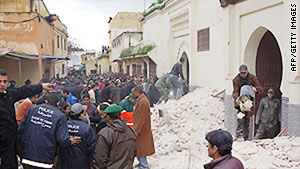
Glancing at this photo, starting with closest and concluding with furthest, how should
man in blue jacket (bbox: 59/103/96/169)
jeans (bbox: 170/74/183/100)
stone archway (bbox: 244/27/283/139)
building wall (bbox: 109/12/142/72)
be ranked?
man in blue jacket (bbox: 59/103/96/169) < stone archway (bbox: 244/27/283/139) < jeans (bbox: 170/74/183/100) < building wall (bbox: 109/12/142/72)

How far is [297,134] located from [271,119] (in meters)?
1.72

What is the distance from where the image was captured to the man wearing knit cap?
274 centimetres

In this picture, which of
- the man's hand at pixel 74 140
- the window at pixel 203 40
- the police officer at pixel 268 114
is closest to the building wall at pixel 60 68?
the window at pixel 203 40

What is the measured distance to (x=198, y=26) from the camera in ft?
38.7

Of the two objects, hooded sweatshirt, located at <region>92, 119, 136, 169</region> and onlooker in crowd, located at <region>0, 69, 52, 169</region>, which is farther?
hooded sweatshirt, located at <region>92, 119, 136, 169</region>

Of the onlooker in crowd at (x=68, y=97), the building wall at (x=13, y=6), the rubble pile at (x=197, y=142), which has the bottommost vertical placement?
the rubble pile at (x=197, y=142)

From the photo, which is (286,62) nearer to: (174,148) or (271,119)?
(271,119)

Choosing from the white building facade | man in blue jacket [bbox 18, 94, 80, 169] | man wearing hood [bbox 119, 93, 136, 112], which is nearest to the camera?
man in blue jacket [bbox 18, 94, 80, 169]

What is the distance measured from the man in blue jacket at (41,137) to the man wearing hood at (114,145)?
44 cm

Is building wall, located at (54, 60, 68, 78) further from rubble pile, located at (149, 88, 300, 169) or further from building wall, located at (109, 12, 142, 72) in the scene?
rubble pile, located at (149, 88, 300, 169)

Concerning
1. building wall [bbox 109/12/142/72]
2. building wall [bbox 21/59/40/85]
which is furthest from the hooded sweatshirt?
building wall [bbox 109/12/142/72]

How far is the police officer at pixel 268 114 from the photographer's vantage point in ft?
23.4

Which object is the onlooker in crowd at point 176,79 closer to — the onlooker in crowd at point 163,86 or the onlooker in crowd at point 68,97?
the onlooker in crowd at point 163,86

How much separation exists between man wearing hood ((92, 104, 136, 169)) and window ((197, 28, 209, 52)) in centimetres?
752
